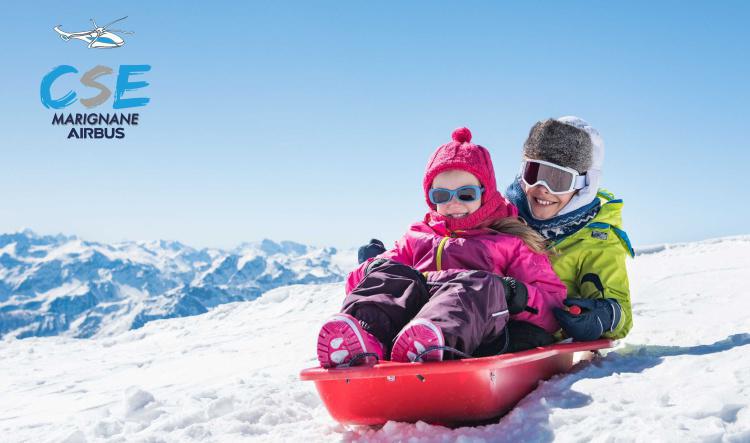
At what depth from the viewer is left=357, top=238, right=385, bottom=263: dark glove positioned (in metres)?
3.96

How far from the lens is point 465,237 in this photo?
3.32 meters

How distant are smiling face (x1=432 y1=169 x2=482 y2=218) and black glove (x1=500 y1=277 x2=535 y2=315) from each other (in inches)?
22.4

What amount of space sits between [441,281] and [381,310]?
37 cm

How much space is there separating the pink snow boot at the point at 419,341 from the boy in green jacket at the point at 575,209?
1669 millimetres

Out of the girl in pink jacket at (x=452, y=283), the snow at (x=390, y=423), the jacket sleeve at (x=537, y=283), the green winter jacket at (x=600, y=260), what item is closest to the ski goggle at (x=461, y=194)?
the girl in pink jacket at (x=452, y=283)

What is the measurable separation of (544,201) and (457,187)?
A: 88cm

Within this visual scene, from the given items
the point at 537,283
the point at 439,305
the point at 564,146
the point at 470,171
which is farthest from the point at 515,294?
the point at 564,146

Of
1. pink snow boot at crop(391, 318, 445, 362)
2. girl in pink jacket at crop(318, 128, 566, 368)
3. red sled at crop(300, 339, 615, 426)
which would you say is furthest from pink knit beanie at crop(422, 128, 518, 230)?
pink snow boot at crop(391, 318, 445, 362)

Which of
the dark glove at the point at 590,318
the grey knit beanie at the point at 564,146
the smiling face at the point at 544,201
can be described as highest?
the grey knit beanie at the point at 564,146

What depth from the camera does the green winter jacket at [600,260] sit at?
3.65 meters

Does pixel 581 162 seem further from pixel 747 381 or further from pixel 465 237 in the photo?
pixel 747 381

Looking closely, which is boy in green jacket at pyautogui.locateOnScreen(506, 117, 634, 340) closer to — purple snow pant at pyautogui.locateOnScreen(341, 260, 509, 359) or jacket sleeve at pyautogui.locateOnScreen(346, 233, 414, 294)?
jacket sleeve at pyautogui.locateOnScreen(346, 233, 414, 294)

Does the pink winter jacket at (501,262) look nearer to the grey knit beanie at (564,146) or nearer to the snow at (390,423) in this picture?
the snow at (390,423)

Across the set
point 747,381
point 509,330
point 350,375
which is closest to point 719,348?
point 747,381
